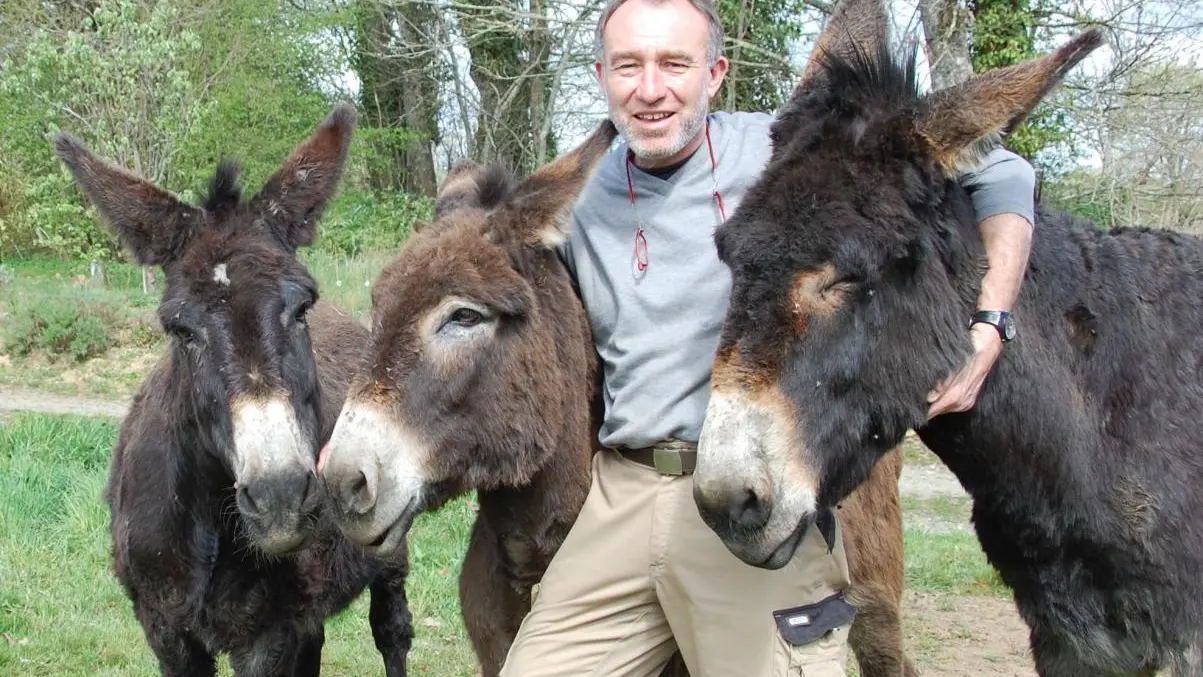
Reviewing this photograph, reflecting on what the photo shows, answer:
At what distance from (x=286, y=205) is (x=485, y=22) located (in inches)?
446

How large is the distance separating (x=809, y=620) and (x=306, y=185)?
2.67 m

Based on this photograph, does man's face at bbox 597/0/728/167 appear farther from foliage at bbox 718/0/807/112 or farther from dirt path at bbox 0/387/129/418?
foliage at bbox 718/0/807/112

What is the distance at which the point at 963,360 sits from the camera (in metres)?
2.36

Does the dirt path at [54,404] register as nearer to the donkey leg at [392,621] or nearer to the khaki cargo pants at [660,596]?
the donkey leg at [392,621]

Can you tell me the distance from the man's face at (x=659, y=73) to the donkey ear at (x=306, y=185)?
1.73 m

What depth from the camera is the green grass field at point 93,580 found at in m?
5.32

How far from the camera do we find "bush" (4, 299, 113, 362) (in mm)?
13188

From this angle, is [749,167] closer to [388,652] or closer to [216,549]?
[216,549]

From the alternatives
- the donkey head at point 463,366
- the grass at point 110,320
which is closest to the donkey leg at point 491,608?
the donkey head at point 463,366

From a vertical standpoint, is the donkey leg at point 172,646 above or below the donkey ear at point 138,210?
below

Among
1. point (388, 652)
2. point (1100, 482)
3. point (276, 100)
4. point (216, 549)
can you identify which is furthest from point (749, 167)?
point (276, 100)

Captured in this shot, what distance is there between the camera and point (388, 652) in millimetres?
5020

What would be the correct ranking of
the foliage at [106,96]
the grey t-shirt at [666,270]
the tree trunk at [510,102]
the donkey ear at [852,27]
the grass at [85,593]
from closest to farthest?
the grey t-shirt at [666,270], the donkey ear at [852,27], the grass at [85,593], the foliage at [106,96], the tree trunk at [510,102]

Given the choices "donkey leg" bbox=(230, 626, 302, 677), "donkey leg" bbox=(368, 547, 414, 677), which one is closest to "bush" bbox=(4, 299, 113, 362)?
"donkey leg" bbox=(368, 547, 414, 677)
